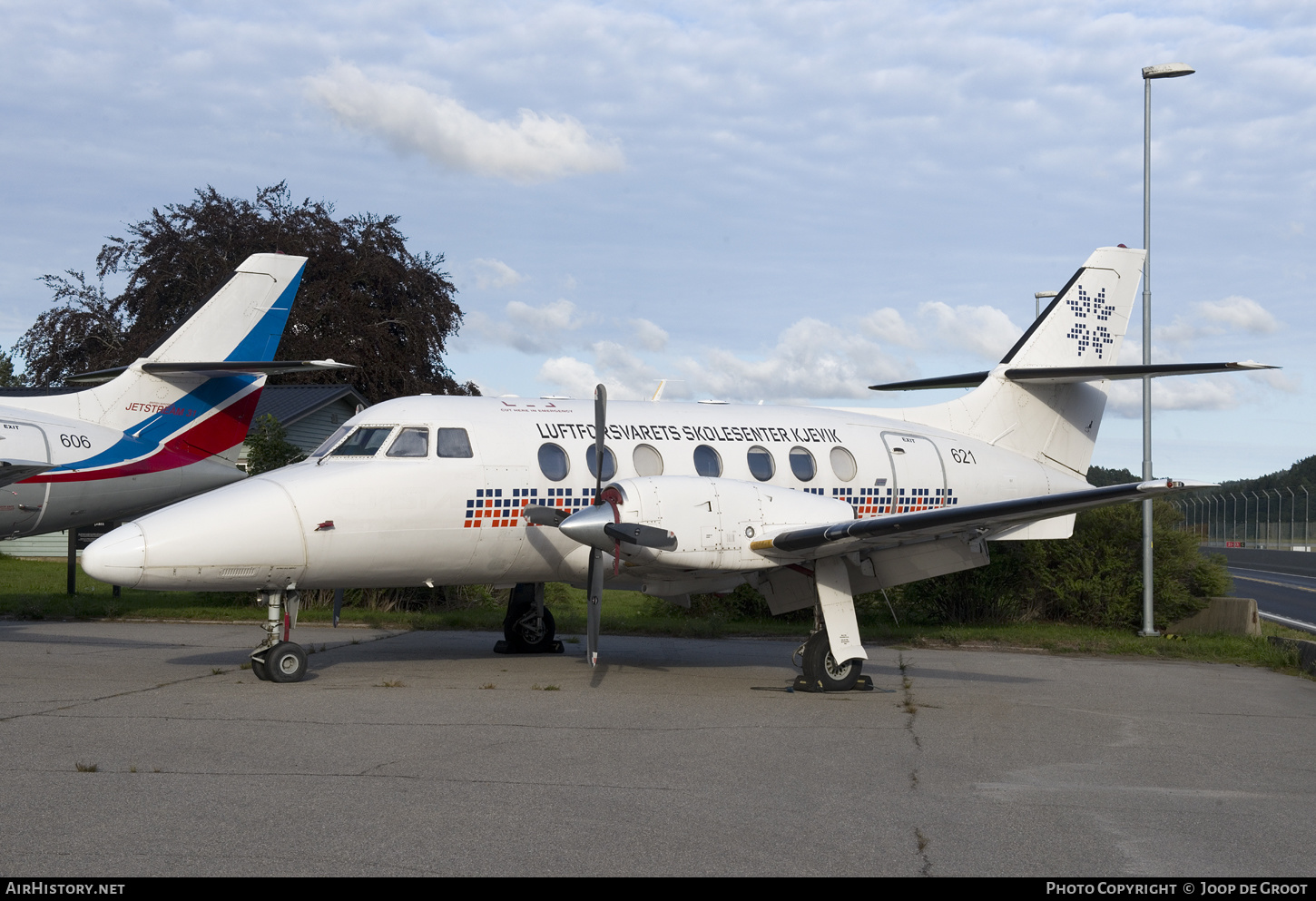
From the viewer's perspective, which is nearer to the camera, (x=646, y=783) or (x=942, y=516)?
(x=646, y=783)

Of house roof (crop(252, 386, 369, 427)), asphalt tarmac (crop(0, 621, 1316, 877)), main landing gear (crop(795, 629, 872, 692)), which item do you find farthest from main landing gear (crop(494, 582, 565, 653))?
house roof (crop(252, 386, 369, 427))

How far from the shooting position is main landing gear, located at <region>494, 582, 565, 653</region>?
14852 mm

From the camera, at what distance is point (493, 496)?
1202cm

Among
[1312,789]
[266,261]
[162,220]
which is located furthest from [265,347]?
[162,220]

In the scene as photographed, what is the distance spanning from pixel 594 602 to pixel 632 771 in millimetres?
3896

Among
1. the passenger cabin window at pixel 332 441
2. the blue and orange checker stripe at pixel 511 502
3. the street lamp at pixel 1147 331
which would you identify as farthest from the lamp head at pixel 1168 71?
the passenger cabin window at pixel 332 441

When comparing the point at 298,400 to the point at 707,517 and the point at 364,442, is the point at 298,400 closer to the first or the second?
the point at 364,442

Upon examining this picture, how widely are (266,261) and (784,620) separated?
403 inches

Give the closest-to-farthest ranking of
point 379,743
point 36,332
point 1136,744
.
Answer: point 379,743 → point 1136,744 → point 36,332

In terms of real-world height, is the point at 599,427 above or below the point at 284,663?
above

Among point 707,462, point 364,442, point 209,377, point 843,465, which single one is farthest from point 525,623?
point 209,377

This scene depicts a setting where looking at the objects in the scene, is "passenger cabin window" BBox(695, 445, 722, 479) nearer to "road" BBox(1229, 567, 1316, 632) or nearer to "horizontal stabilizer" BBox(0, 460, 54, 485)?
"horizontal stabilizer" BBox(0, 460, 54, 485)

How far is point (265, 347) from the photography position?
17.8 m

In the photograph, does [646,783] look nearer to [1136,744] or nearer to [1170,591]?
[1136,744]
